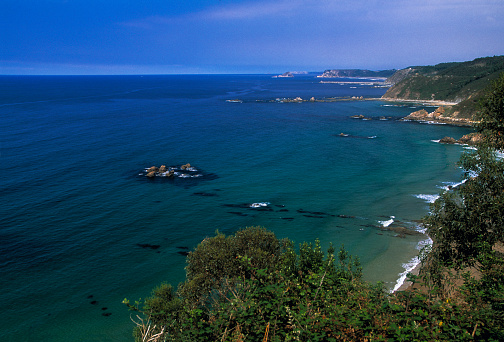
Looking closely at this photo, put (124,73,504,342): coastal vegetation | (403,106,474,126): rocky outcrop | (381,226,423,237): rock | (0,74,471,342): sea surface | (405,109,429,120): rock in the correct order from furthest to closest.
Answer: (405,109,429,120): rock, (403,106,474,126): rocky outcrop, (381,226,423,237): rock, (0,74,471,342): sea surface, (124,73,504,342): coastal vegetation

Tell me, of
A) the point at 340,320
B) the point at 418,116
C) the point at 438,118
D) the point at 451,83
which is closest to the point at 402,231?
the point at 340,320

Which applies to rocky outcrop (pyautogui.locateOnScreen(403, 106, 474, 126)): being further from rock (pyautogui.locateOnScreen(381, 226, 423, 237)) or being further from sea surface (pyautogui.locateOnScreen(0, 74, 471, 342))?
rock (pyautogui.locateOnScreen(381, 226, 423, 237))

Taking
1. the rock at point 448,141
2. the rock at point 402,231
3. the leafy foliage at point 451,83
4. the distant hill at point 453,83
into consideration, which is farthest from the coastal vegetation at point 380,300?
the leafy foliage at point 451,83

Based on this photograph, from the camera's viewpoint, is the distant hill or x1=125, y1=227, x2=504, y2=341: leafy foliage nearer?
x1=125, y1=227, x2=504, y2=341: leafy foliage

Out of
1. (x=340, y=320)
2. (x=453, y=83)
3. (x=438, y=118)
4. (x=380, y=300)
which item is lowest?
(x=438, y=118)

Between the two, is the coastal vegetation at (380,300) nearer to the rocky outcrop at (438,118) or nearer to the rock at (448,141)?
the rock at (448,141)

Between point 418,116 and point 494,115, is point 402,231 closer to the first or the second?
point 494,115

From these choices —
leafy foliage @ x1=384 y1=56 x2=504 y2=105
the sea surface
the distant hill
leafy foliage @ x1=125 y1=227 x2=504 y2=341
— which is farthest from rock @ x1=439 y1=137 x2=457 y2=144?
leafy foliage @ x1=125 y1=227 x2=504 y2=341

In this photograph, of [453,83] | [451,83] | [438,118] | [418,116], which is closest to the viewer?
[438,118]
